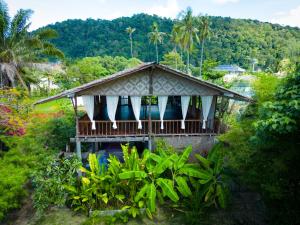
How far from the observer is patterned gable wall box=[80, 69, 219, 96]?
441 inches

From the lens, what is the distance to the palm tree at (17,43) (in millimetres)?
15859

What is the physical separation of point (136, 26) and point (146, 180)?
61.3 meters

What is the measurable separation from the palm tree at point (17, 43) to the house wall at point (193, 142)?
10352mm

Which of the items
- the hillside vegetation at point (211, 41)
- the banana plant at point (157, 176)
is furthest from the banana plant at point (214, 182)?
the hillside vegetation at point (211, 41)

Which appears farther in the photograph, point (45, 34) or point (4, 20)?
point (45, 34)

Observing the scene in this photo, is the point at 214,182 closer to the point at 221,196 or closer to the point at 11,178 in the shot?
the point at 221,196

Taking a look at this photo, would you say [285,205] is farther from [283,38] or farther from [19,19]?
[283,38]

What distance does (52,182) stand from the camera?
9.52 meters

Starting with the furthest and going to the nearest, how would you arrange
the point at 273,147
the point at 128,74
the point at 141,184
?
the point at 128,74 < the point at 141,184 < the point at 273,147

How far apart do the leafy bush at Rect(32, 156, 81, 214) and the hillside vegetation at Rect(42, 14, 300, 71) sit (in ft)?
161

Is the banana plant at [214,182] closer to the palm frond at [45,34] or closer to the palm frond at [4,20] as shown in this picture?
the palm frond at [4,20]

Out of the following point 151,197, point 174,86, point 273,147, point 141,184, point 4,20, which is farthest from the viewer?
point 4,20

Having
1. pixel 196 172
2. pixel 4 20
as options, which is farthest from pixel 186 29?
pixel 196 172

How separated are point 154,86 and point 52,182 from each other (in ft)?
18.8
